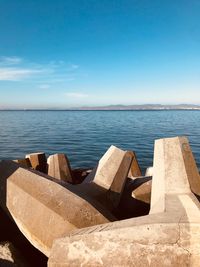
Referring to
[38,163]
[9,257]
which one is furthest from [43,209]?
[38,163]

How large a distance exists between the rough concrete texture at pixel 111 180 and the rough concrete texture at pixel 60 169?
1.58 metres

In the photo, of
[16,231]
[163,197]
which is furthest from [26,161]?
[163,197]

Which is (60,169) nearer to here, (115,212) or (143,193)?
(115,212)

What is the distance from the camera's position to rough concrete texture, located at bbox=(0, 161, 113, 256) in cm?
304

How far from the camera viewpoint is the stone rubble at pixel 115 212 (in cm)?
213

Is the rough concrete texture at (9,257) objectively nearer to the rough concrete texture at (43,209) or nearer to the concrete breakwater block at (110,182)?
the rough concrete texture at (43,209)

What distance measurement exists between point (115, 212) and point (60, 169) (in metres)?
2.23

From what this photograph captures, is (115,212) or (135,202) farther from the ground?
(135,202)

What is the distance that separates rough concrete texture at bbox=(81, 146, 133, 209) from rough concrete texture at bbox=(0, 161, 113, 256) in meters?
0.80

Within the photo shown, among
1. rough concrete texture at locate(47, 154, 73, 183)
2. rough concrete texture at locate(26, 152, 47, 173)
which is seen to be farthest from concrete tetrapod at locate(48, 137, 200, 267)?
rough concrete texture at locate(26, 152, 47, 173)

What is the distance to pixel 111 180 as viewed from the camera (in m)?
4.45

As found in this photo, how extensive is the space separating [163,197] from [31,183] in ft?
5.77

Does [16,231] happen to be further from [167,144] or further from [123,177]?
[167,144]

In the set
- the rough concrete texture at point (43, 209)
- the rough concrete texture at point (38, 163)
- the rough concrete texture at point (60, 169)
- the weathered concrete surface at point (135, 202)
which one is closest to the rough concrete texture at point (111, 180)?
the weathered concrete surface at point (135, 202)
